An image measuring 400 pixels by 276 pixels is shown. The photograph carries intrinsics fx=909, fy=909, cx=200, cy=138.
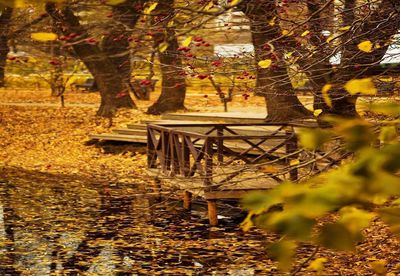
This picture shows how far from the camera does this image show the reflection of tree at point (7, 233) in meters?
11.0

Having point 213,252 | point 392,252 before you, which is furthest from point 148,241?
point 392,252

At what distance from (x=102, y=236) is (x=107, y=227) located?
79 centimetres

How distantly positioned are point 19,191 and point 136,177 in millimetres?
2771

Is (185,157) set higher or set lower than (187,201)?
higher

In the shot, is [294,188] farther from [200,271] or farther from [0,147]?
[0,147]

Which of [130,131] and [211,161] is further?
[130,131]

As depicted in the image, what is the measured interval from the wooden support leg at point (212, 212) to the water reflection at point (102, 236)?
19 centimetres

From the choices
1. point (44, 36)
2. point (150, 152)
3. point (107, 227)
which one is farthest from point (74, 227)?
point (44, 36)

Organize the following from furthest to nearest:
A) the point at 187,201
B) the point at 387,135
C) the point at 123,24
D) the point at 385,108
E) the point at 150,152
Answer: the point at 150,152 < the point at 187,201 < the point at 123,24 < the point at 387,135 < the point at 385,108

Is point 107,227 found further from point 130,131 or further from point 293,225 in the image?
point 293,225

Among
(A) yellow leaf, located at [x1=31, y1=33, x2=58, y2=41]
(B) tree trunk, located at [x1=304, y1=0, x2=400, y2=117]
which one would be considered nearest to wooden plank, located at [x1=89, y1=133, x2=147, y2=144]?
(B) tree trunk, located at [x1=304, y1=0, x2=400, y2=117]

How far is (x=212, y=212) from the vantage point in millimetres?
13898

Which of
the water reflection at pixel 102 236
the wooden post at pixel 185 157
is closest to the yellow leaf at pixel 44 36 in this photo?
the water reflection at pixel 102 236

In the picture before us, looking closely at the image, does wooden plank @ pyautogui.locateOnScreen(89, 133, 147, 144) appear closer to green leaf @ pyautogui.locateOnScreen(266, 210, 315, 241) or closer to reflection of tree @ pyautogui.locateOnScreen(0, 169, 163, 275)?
reflection of tree @ pyautogui.locateOnScreen(0, 169, 163, 275)
